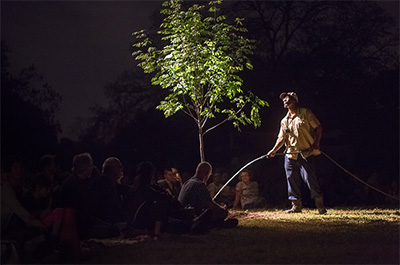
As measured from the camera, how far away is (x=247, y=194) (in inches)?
616

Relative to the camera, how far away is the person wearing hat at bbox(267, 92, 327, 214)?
13106 millimetres

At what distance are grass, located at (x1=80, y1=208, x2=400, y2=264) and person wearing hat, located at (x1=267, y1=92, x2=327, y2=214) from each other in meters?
1.27

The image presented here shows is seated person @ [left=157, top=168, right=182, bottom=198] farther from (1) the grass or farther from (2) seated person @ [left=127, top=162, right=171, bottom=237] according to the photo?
(2) seated person @ [left=127, top=162, right=171, bottom=237]

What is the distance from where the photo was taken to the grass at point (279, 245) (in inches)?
305

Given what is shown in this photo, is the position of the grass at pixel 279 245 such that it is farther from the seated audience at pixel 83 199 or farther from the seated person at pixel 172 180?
the seated person at pixel 172 180

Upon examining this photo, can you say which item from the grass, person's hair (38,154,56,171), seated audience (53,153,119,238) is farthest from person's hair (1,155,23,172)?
the grass

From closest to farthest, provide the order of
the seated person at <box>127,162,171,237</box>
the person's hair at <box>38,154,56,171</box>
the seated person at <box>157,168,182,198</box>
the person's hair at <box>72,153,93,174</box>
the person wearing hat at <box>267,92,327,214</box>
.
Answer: the person's hair at <box>72,153,93,174</box> → the person's hair at <box>38,154,56,171</box> → the seated person at <box>127,162,171,237</box> → the person wearing hat at <box>267,92,327,214</box> → the seated person at <box>157,168,182,198</box>

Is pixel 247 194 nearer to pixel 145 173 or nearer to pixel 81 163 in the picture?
pixel 145 173

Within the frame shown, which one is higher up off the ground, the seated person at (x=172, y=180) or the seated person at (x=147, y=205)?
the seated person at (x=172, y=180)

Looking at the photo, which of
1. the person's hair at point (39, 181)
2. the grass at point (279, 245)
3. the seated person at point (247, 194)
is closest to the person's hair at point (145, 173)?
the grass at point (279, 245)

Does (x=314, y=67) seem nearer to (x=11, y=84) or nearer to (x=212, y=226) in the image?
(x=11, y=84)

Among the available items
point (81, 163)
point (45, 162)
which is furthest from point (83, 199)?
point (45, 162)

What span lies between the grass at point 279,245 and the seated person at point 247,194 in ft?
11.4

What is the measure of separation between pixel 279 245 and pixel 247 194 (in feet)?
22.4
